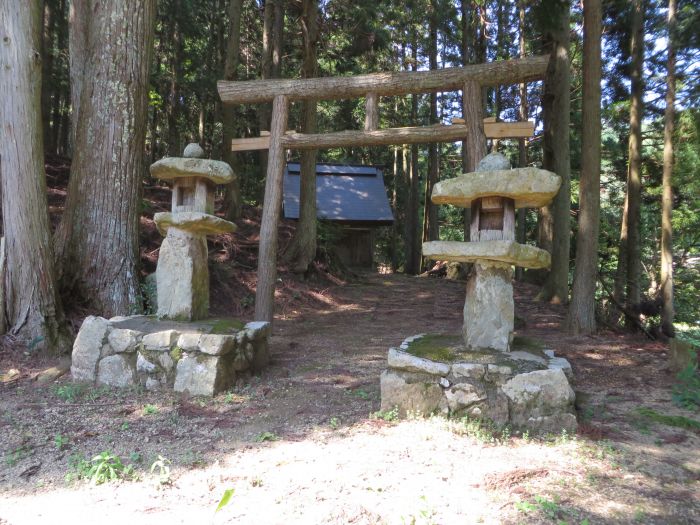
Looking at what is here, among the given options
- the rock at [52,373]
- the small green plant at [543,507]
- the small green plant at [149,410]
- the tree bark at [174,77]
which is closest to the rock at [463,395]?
the small green plant at [543,507]

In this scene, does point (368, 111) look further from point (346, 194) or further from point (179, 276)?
point (346, 194)

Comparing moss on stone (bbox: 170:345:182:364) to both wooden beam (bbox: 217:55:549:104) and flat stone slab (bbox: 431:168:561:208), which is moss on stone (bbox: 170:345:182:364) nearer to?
flat stone slab (bbox: 431:168:561:208)

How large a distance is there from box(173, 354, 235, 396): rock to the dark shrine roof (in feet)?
37.3

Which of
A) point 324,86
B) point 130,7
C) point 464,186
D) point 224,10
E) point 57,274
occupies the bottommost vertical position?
point 57,274

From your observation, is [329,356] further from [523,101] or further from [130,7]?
[523,101]

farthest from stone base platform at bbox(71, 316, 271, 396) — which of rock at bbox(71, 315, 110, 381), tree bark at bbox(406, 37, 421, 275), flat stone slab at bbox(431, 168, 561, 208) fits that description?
tree bark at bbox(406, 37, 421, 275)

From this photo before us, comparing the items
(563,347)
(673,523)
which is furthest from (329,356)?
(673,523)

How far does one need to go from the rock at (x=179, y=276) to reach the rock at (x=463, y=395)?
3099mm

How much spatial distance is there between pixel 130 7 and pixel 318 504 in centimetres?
688

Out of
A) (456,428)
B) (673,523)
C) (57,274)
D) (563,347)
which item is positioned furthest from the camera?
(563,347)

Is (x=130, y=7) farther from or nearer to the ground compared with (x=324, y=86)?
farther from the ground

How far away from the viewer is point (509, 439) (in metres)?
3.79

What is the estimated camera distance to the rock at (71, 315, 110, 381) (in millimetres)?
5043

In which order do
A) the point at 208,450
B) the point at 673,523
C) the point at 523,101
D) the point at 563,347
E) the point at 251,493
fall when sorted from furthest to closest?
the point at 523,101 → the point at 563,347 → the point at 208,450 → the point at 251,493 → the point at 673,523
